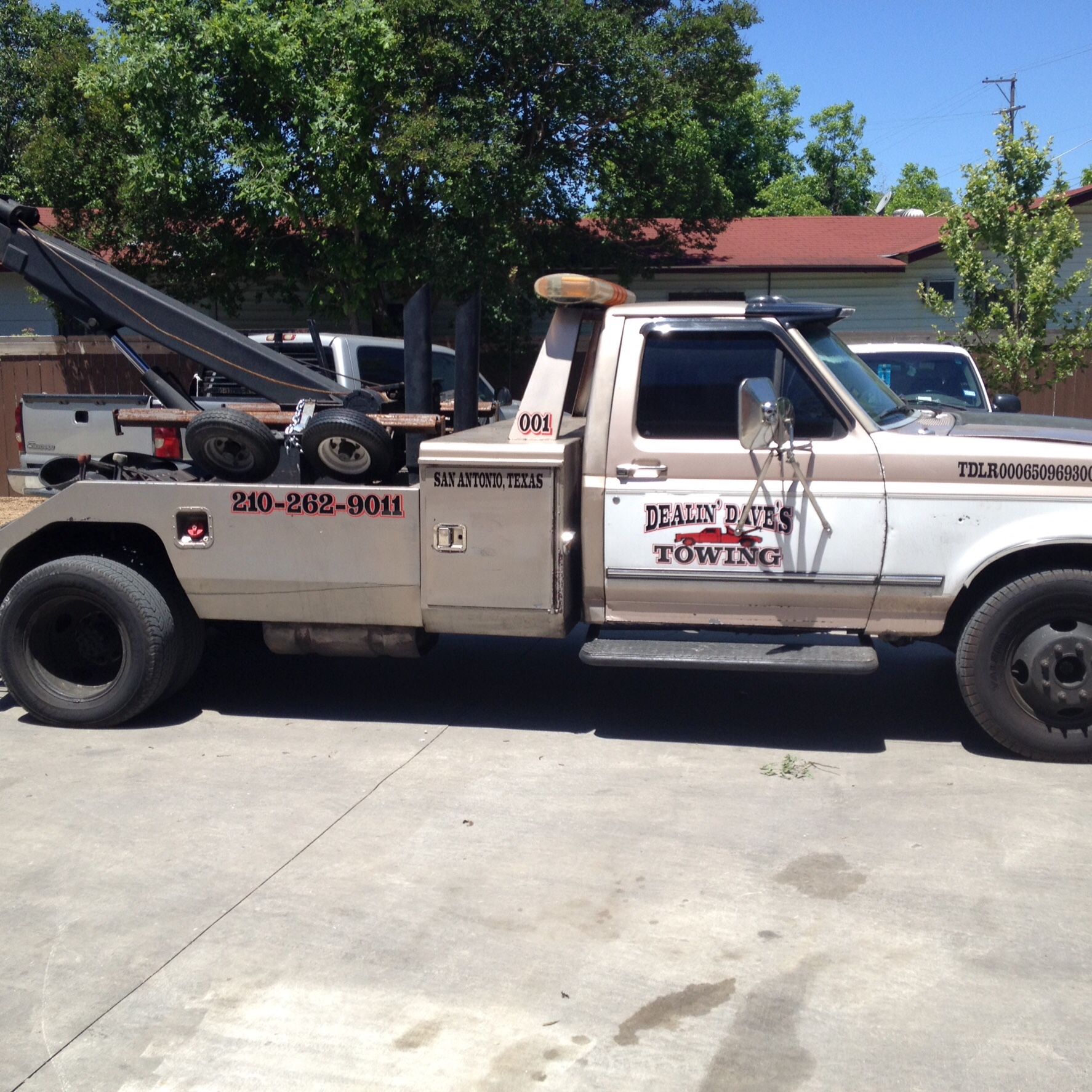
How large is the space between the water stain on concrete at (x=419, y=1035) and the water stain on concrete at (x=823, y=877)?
1552mm

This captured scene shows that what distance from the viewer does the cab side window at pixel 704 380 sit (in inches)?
230

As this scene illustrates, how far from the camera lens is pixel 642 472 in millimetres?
5832

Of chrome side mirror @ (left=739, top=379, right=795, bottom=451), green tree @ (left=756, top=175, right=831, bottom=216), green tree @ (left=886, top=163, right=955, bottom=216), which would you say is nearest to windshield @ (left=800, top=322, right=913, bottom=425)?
chrome side mirror @ (left=739, top=379, right=795, bottom=451)

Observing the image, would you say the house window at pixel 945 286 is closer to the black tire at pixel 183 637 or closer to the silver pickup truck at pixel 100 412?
the silver pickup truck at pixel 100 412

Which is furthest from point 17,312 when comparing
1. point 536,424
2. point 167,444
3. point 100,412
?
point 536,424

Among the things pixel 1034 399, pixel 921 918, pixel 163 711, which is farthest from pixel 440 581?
pixel 1034 399

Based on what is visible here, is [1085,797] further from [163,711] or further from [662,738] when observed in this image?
[163,711]

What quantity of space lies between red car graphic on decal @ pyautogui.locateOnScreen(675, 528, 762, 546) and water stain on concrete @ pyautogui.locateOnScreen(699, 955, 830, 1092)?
229cm

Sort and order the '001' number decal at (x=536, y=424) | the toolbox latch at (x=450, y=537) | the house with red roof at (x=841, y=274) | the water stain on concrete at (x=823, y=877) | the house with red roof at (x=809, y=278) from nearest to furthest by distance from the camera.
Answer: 1. the water stain on concrete at (x=823, y=877)
2. the toolbox latch at (x=450, y=537)
3. the '001' number decal at (x=536, y=424)
4. the house with red roof at (x=809, y=278)
5. the house with red roof at (x=841, y=274)

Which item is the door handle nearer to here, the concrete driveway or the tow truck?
the tow truck

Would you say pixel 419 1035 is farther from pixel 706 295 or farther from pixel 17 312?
pixel 17 312

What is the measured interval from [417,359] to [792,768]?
2.91 m

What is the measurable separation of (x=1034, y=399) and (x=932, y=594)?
12271 mm

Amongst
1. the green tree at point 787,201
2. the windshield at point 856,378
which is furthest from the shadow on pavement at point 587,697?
the green tree at point 787,201
